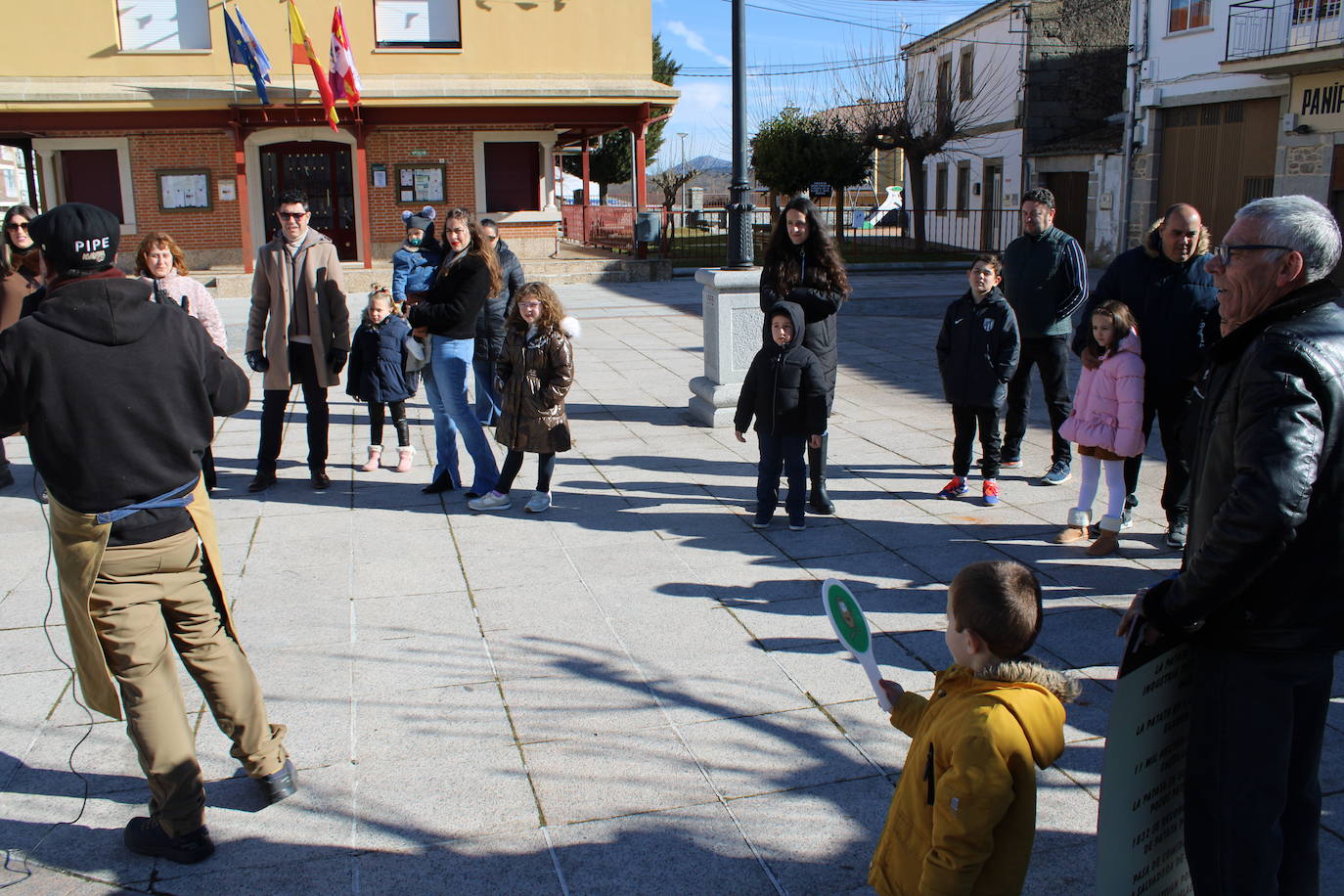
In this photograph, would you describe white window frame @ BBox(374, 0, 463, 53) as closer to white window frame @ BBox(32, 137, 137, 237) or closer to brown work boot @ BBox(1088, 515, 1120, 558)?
white window frame @ BBox(32, 137, 137, 237)

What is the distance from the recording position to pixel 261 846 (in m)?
3.18

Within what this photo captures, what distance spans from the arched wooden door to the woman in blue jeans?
16840mm

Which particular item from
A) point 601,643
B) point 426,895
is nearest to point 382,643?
point 601,643

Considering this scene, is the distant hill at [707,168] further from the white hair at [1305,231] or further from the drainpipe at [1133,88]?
the white hair at [1305,231]

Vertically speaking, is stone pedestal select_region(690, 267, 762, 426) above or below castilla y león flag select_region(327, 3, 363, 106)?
below

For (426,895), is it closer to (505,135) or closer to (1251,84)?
(505,135)

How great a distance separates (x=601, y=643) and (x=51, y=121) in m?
20.3

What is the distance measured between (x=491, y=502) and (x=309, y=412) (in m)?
1.39

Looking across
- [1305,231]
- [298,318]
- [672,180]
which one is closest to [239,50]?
[298,318]

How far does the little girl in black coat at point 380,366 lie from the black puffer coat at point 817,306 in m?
2.67

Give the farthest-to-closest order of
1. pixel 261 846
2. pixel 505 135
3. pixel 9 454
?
pixel 505 135, pixel 9 454, pixel 261 846

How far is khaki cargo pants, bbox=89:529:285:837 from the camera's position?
9.83 ft

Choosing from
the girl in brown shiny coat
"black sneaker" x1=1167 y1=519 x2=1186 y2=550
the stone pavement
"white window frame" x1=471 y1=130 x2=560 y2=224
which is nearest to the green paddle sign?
the stone pavement

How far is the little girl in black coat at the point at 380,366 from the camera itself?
7.46m
